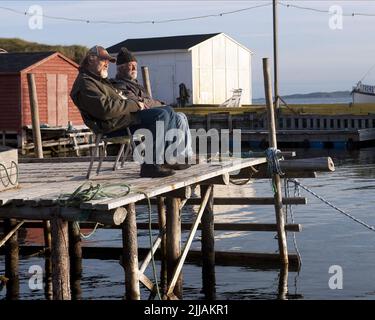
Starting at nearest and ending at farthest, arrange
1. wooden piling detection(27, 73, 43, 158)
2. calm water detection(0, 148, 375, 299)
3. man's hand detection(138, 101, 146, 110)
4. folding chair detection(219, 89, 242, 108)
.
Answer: man's hand detection(138, 101, 146, 110) → calm water detection(0, 148, 375, 299) → wooden piling detection(27, 73, 43, 158) → folding chair detection(219, 89, 242, 108)

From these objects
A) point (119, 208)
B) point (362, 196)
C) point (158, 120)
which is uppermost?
point (158, 120)

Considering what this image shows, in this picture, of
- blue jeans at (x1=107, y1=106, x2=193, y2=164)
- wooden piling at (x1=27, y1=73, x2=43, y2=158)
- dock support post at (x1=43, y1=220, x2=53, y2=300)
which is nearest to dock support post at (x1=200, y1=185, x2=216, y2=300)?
dock support post at (x1=43, y1=220, x2=53, y2=300)

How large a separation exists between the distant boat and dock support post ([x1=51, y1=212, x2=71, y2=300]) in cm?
6321

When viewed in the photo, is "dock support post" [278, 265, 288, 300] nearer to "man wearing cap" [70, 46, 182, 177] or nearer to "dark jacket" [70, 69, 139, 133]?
"man wearing cap" [70, 46, 182, 177]

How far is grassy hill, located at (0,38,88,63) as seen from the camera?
228ft

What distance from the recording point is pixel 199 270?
15219mm

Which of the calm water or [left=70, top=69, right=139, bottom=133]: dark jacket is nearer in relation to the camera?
[left=70, top=69, right=139, bottom=133]: dark jacket

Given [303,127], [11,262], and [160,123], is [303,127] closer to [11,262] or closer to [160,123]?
[11,262]

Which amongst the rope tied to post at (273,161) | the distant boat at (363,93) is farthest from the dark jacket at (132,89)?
the distant boat at (363,93)

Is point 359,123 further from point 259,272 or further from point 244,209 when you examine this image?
point 259,272

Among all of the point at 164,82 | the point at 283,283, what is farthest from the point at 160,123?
the point at 164,82

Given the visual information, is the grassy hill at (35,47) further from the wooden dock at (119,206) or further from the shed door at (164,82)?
the wooden dock at (119,206)
